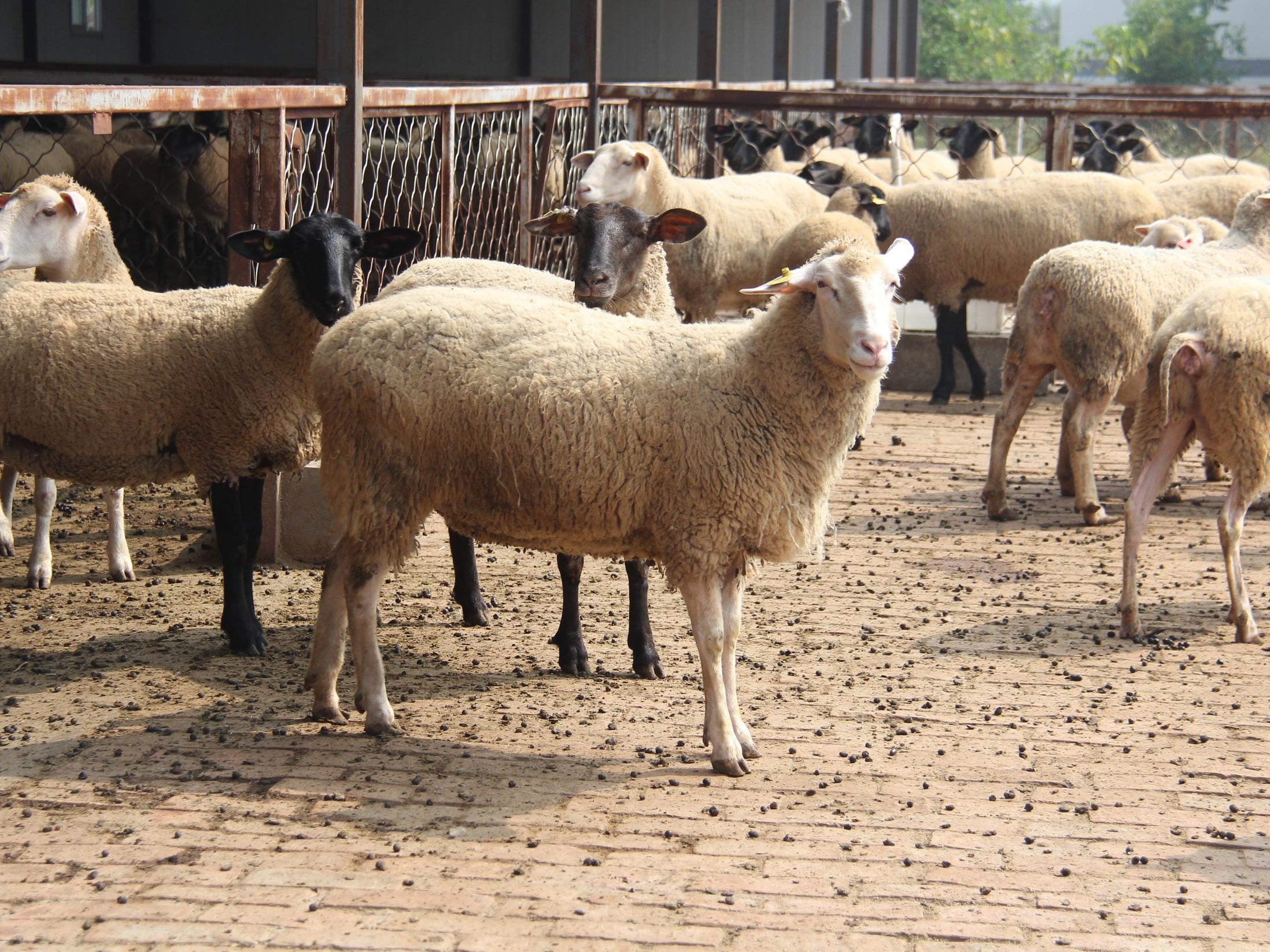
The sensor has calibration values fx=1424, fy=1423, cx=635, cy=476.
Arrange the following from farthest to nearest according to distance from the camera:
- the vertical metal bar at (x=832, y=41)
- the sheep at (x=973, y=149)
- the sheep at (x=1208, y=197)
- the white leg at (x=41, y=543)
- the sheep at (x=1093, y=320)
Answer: the vertical metal bar at (x=832, y=41) → the sheep at (x=973, y=149) → the sheep at (x=1208, y=197) → the sheep at (x=1093, y=320) → the white leg at (x=41, y=543)

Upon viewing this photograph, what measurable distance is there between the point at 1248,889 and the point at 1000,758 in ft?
3.33

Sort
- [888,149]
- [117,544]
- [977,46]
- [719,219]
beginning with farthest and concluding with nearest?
1. [977,46]
2. [888,149]
3. [719,219]
4. [117,544]

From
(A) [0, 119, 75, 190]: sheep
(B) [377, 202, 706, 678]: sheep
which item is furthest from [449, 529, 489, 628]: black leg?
(A) [0, 119, 75, 190]: sheep

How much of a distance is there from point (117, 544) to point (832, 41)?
1865 cm

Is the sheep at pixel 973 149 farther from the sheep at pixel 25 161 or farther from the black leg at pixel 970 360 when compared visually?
the sheep at pixel 25 161

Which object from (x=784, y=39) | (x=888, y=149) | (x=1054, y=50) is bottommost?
(x=888, y=149)

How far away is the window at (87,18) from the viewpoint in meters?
14.5

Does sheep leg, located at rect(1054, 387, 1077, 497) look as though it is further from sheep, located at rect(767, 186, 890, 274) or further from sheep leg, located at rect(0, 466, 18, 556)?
sheep leg, located at rect(0, 466, 18, 556)

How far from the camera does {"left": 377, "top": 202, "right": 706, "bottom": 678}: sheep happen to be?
5.60 metres

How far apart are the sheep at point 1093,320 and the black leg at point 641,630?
10.6ft

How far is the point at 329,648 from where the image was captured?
4.93 m

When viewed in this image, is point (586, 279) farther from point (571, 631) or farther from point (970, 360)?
point (970, 360)

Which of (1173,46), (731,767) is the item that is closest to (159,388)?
(731,767)

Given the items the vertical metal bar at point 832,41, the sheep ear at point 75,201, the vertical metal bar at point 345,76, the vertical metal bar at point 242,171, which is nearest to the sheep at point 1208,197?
the vertical metal bar at point 345,76
